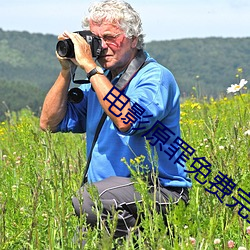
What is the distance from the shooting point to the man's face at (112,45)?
359 centimetres

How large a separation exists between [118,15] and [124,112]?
2.04ft

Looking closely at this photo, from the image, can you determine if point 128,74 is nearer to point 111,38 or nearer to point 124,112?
point 111,38

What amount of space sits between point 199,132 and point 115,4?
2.59 meters

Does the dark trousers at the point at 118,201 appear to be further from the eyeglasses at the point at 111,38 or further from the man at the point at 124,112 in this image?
the eyeglasses at the point at 111,38

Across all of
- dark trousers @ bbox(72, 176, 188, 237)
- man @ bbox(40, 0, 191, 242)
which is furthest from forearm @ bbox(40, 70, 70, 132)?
dark trousers @ bbox(72, 176, 188, 237)

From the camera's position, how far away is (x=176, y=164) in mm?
3578

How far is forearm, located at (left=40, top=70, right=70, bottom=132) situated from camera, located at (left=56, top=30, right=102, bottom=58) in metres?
0.25

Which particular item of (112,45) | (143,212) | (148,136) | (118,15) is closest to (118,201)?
(143,212)

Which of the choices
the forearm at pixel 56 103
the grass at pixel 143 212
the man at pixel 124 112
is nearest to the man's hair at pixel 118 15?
the man at pixel 124 112

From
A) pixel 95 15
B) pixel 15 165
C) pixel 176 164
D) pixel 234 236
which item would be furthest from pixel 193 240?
pixel 15 165

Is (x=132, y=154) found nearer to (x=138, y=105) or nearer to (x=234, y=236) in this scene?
(x=138, y=105)

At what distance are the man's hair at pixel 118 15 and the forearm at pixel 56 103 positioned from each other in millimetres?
407

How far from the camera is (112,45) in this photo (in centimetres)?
358

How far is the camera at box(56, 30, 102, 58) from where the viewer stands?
3.50m
